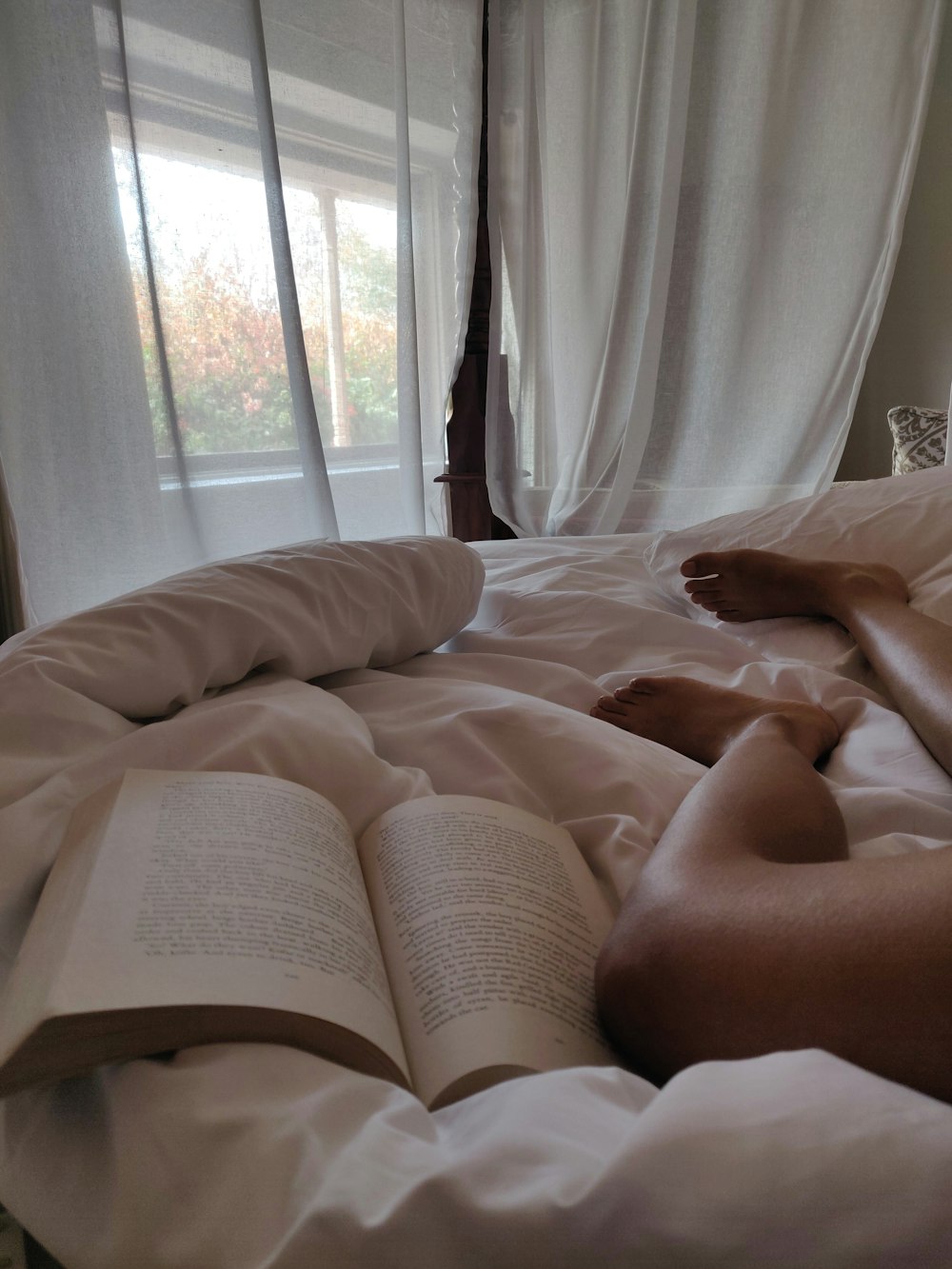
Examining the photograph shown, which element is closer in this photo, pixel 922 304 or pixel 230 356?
pixel 230 356

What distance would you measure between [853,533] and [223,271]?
1.62 m

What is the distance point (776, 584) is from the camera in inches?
43.1

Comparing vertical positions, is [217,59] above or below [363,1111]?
A: above

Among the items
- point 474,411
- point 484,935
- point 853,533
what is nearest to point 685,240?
point 474,411

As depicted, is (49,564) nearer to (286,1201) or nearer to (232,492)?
(232,492)

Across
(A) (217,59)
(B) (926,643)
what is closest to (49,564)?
(A) (217,59)

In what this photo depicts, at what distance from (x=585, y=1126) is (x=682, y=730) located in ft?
1.80

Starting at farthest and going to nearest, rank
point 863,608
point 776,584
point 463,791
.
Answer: point 776,584 → point 863,608 → point 463,791

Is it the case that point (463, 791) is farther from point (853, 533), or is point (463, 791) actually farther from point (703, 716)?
point (853, 533)

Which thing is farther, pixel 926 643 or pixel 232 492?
pixel 232 492

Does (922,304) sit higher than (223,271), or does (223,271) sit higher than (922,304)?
(223,271)

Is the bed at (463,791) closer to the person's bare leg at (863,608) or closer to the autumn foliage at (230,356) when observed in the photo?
the person's bare leg at (863,608)

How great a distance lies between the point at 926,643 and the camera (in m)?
0.84

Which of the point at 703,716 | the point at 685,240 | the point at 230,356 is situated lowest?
the point at 703,716
